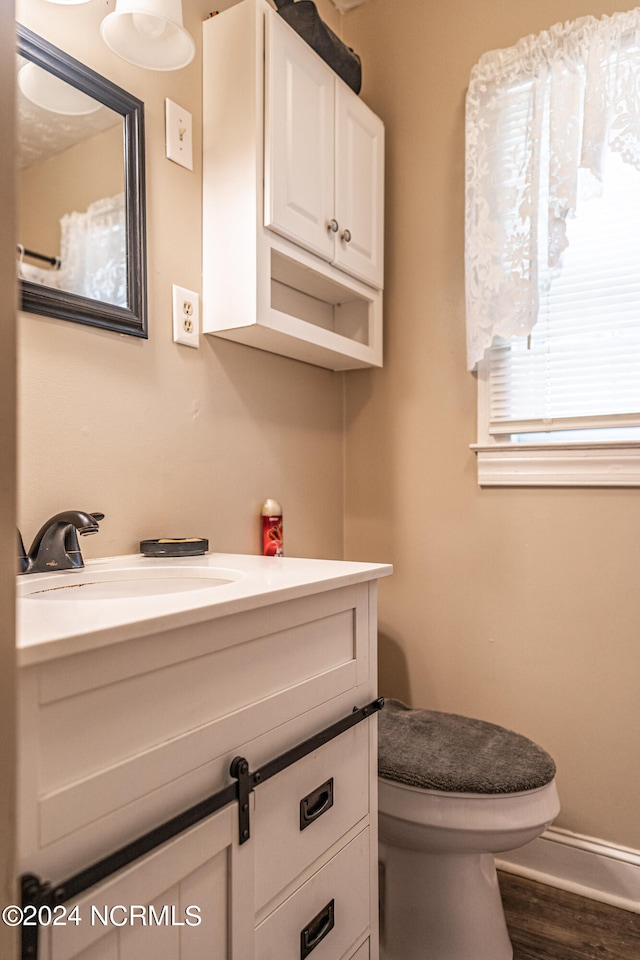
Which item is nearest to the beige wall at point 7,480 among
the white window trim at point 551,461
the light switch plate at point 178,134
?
the light switch plate at point 178,134

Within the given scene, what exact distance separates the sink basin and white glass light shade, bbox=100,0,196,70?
3.13ft

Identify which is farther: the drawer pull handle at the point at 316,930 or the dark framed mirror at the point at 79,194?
the dark framed mirror at the point at 79,194

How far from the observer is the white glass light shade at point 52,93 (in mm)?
1095

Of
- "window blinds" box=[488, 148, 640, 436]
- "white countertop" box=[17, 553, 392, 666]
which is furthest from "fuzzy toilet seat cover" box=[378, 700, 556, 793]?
"window blinds" box=[488, 148, 640, 436]

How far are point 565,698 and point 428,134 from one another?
172 centimetres

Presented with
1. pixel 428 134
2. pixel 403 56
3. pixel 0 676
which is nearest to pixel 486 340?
pixel 428 134

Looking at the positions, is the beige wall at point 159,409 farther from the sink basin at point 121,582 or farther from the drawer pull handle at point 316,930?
the drawer pull handle at point 316,930

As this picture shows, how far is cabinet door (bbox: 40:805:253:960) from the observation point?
0.62 metres

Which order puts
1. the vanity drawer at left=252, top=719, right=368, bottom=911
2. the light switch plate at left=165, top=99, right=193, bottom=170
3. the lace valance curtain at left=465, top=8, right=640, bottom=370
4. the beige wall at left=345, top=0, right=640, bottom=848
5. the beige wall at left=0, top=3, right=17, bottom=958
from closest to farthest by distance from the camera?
the beige wall at left=0, top=3, right=17, bottom=958 → the vanity drawer at left=252, top=719, right=368, bottom=911 → the light switch plate at left=165, top=99, right=193, bottom=170 → the lace valance curtain at left=465, top=8, right=640, bottom=370 → the beige wall at left=345, top=0, right=640, bottom=848

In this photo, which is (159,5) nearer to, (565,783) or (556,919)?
(565,783)

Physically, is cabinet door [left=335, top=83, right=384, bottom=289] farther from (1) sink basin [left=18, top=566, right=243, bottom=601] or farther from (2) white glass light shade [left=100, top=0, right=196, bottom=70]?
(1) sink basin [left=18, top=566, right=243, bottom=601]

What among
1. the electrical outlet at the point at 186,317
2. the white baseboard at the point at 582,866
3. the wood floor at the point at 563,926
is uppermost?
the electrical outlet at the point at 186,317

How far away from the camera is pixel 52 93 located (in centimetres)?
114

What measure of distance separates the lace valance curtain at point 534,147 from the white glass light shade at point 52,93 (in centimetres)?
104
